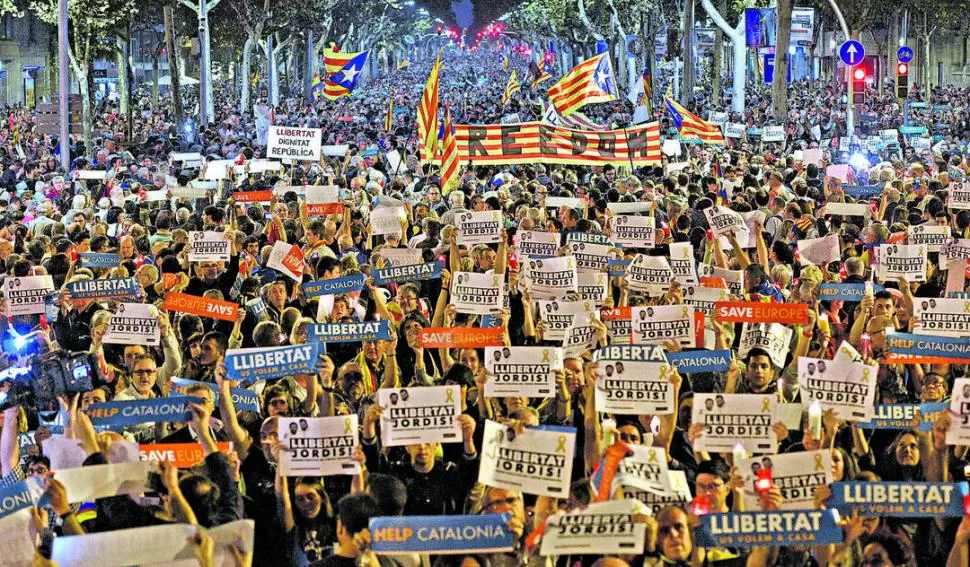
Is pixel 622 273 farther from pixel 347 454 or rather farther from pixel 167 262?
pixel 347 454

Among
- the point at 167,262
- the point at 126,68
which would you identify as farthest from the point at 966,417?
the point at 126,68

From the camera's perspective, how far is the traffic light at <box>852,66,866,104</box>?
119ft

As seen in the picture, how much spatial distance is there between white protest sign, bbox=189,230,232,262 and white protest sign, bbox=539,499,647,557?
23.3 feet

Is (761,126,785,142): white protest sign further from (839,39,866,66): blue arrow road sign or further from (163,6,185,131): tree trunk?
(163,6,185,131): tree trunk

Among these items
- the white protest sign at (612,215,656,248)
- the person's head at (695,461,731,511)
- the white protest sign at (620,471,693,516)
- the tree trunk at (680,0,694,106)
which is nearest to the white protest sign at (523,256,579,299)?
the white protest sign at (612,215,656,248)

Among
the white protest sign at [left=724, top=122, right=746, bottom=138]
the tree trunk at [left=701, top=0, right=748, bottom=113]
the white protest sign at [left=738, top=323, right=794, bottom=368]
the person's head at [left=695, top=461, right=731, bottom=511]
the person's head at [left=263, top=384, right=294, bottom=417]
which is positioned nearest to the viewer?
the person's head at [left=695, top=461, right=731, bottom=511]

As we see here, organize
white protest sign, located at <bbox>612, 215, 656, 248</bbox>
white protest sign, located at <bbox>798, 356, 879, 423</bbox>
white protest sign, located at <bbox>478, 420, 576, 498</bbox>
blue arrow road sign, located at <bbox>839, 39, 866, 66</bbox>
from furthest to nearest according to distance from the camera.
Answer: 1. blue arrow road sign, located at <bbox>839, 39, 866, 66</bbox>
2. white protest sign, located at <bbox>612, 215, 656, 248</bbox>
3. white protest sign, located at <bbox>798, 356, 879, 423</bbox>
4. white protest sign, located at <bbox>478, 420, 576, 498</bbox>

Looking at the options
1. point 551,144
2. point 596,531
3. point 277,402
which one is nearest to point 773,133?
point 551,144

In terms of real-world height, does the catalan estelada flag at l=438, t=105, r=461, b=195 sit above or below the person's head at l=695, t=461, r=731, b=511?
above

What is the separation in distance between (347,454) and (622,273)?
614 centimetres

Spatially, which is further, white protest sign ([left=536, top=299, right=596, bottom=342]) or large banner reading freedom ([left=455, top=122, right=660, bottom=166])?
large banner reading freedom ([left=455, top=122, right=660, bottom=166])

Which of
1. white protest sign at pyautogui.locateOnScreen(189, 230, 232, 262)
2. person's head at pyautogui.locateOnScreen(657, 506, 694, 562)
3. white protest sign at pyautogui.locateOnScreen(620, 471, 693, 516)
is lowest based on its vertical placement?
person's head at pyautogui.locateOnScreen(657, 506, 694, 562)

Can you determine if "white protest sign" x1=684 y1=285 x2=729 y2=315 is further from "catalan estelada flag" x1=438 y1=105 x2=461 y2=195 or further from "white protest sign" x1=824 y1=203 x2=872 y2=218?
"catalan estelada flag" x1=438 y1=105 x2=461 y2=195

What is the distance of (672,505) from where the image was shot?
6.75 meters
